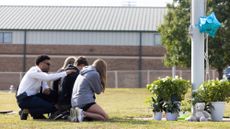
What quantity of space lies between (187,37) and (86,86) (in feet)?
87.7

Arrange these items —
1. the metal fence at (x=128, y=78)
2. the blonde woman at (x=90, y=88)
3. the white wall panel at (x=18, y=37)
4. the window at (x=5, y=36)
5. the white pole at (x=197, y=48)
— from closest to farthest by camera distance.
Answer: the blonde woman at (x=90, y=88)
the white pole at (x=197, y=48)
the metal fence at (x=128, y=78)
the white wall panel at (x=18, y=37)
the window at (x=5, y=36)

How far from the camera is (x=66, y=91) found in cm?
1273

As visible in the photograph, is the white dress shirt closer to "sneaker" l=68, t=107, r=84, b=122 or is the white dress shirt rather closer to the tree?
"sneaker" l=68, t=107, r=84, b=122

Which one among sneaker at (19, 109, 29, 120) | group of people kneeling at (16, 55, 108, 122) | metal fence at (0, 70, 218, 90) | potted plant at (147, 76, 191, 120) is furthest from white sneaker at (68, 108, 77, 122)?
metal fence at (0, 70, 218, 90)

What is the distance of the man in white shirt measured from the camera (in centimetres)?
1246

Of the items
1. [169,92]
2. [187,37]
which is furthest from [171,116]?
[187,37]

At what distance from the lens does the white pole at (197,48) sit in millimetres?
13680

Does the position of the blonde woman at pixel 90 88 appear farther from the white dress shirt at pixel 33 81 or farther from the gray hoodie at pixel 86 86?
the white dress shirt at pixel 33 81

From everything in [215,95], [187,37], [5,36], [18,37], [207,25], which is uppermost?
[5,36]

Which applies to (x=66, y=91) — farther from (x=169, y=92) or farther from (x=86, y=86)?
(x=169, y=92)

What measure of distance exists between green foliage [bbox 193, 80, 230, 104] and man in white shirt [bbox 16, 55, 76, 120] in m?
3.15

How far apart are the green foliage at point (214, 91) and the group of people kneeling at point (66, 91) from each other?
2.45m

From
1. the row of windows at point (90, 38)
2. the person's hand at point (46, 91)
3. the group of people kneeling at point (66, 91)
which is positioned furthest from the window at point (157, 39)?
the person's hand at point (46, 91)

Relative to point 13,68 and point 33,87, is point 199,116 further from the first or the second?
point 13,68
